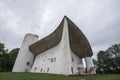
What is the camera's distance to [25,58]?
4178 centimetres

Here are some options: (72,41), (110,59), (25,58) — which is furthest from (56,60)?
(110,59)

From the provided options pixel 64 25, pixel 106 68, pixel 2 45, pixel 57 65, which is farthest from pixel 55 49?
pixel 106 68

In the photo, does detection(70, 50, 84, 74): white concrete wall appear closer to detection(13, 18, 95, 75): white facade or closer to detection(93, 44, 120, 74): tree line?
detection(13, 18, 95, 75): white facade

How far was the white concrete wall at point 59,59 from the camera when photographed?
25359 millimetres

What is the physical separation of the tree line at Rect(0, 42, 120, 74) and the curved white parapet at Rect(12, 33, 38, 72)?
10016 mm

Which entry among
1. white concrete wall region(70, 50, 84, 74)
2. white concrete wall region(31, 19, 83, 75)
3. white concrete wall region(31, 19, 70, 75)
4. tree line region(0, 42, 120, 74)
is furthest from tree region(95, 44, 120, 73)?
white concrete wall region(31, 19, 70, 75)

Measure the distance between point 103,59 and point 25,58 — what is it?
31.3 meters

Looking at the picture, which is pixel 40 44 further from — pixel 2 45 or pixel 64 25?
pixel 2 45

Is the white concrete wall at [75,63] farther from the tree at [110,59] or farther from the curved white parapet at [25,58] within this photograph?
the tree at [110,59]

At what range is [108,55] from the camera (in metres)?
55.3

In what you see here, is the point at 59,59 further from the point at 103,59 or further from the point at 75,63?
the point at 103,59

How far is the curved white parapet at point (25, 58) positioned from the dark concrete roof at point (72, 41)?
19.4 feet

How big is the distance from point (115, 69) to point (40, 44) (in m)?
30.4

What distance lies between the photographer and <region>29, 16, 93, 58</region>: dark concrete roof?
29.6 metres
